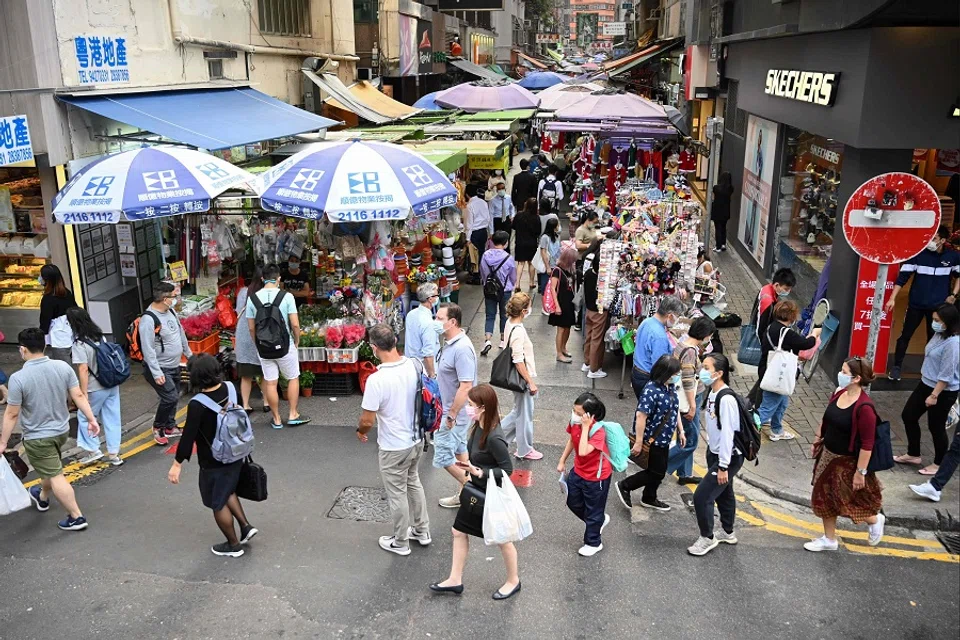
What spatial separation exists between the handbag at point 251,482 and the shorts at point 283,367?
2562mm

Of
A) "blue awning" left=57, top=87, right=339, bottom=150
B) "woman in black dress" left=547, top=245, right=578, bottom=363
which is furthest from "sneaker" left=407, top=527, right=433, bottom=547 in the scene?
"blue awning" left=57, top=87, right=339, bottom=150

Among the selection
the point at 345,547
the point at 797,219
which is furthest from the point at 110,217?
the point at 797,219

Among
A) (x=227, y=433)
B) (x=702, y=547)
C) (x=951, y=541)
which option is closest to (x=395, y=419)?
(x=227, y=433)

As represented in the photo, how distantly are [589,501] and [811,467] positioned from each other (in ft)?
9.66

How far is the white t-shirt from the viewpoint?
5637mm

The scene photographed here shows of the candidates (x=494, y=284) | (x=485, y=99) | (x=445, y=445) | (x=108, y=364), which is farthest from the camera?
(x=485, y=99)

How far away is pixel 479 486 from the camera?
5266 mm

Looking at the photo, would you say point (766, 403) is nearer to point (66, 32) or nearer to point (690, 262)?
point (690, 262)

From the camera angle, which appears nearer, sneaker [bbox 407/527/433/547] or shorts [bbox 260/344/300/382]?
sneaker [bbox 407/527/433/547]

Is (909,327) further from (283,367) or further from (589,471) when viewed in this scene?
(283,367)

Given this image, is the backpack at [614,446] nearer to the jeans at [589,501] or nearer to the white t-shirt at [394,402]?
the jeans at [589,501]

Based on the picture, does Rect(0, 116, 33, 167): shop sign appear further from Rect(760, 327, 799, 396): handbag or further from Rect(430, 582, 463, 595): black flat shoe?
Rect(760, 327, 799, 396): handbag

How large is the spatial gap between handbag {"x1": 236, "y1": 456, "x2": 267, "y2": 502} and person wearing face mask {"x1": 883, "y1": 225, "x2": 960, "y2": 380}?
6.86m

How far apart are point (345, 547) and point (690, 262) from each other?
5754 millimetres
